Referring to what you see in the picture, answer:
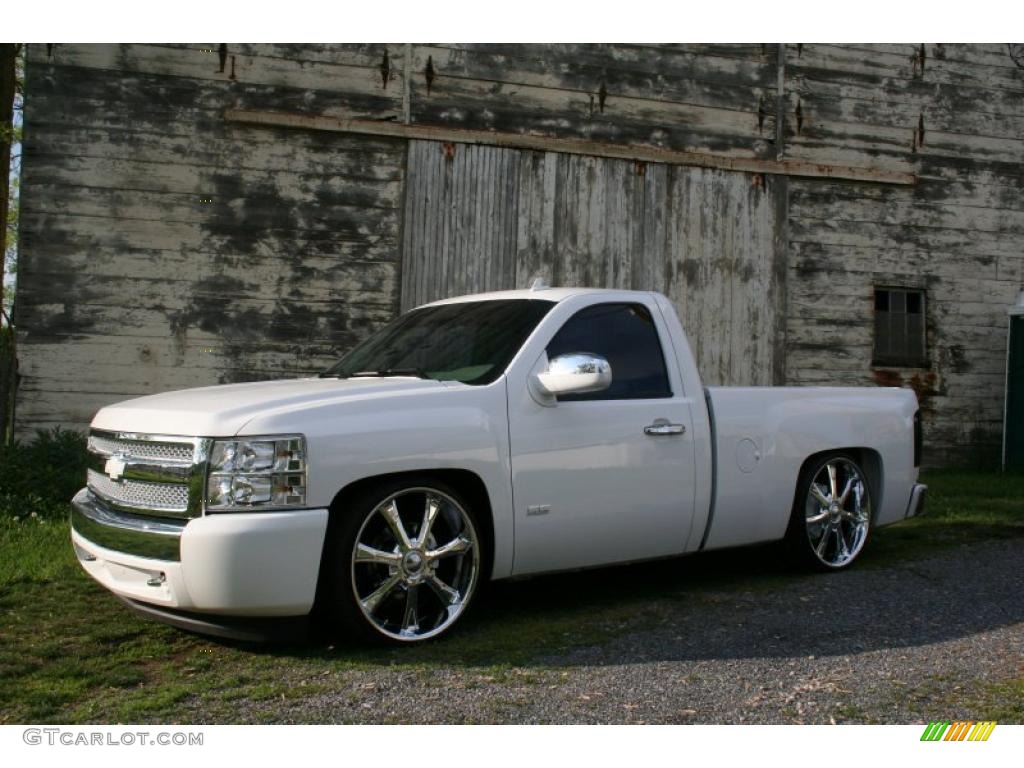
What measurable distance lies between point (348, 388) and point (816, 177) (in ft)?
30.1

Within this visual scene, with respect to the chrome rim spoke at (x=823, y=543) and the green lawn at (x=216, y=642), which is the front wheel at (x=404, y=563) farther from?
the chrome rim spoke at (x=823, y=543)

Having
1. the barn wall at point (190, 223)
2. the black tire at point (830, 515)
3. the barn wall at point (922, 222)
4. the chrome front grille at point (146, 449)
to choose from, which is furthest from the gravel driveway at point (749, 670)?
the barn wall at point (922, 222)

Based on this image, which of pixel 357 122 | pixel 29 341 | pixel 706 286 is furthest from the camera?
pixel 706 286

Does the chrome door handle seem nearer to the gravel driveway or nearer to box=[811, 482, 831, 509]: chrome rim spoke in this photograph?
the gravel driveway

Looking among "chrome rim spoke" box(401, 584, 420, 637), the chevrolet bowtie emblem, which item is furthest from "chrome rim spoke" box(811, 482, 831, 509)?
the chevrolet bowtie emblem

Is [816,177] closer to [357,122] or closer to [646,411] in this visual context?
[357,122]

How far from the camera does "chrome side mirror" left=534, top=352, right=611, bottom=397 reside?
5.01 metres

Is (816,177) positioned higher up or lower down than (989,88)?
lower down

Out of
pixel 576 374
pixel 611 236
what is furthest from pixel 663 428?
pixel 611 236

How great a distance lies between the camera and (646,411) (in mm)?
5660

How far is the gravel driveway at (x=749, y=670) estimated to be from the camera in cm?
396

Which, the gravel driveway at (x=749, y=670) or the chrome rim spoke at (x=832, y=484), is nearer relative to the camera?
the gravel driveway at (x=749, y=670)
